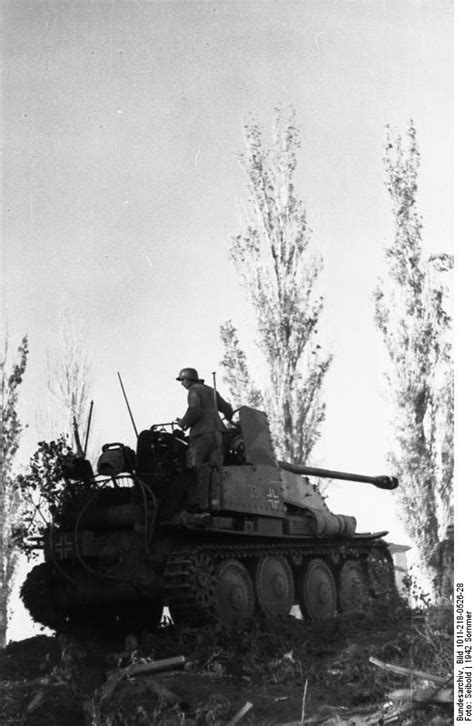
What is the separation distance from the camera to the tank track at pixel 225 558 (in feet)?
44.1

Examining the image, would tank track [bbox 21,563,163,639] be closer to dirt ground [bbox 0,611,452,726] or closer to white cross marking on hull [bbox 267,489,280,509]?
dirt ground [bbox 0,611,452,726]

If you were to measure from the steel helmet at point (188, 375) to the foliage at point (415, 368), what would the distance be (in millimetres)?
2491

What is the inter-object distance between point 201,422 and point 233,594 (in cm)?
230

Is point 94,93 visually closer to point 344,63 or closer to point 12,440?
point 344,63

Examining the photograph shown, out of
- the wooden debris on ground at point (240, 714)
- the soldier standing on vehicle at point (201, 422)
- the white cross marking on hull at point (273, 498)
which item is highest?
the soldier standing on vehicle at point (201, 422)

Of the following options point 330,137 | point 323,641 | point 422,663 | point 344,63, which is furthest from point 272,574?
point 344,63

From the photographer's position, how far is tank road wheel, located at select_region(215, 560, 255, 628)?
46.3ft

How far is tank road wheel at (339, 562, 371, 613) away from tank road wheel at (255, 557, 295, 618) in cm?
179

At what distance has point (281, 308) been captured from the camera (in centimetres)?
1533

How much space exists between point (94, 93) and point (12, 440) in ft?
14.2

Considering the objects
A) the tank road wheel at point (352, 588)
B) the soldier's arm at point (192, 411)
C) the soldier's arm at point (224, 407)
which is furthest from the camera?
the tank road wheel at point (352, 588)

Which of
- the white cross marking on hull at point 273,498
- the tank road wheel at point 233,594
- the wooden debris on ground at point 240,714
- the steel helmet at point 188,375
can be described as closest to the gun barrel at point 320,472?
the white cross marking on hull at point 273,498

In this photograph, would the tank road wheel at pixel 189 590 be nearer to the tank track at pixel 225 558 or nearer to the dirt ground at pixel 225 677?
the tank track at pixel 225 558

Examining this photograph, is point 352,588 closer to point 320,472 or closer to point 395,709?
point 320,472
